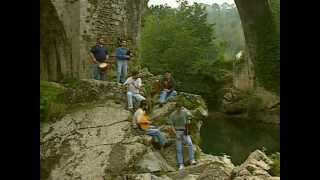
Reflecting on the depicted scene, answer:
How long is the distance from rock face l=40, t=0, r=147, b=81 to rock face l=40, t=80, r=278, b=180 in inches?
148

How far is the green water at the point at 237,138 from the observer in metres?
14.8

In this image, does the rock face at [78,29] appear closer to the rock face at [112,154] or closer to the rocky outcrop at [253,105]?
the rock face at [112,154]

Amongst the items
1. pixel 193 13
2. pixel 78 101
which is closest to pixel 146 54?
pixel 193 13

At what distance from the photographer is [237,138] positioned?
55.7ft

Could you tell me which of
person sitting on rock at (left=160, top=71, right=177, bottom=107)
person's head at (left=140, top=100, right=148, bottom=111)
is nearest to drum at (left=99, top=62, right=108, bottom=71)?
person sitting on rock at (left=160, top=71, right=177, bottom=107)

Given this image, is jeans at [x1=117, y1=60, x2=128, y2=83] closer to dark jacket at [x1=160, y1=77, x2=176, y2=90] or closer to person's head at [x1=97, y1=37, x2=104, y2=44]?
dark jacket at [x1=160, y1=77, x2=176, y2=90]

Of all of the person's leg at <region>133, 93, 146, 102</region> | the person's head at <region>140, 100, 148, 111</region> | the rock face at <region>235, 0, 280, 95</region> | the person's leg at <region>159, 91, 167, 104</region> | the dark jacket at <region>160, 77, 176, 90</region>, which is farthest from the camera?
the rock face at <region>235, 0, 280, 95</region>

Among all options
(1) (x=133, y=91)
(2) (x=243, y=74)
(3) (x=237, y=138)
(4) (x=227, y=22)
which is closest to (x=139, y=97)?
(1) (x=133, y=91)

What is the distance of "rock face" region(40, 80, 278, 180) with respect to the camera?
306 inches

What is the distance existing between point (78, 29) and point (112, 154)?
207 inches

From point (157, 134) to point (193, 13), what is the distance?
18.6 metres

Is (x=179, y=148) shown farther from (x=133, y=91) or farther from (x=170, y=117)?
(x=133, y=91)

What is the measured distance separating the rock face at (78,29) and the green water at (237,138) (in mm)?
4178

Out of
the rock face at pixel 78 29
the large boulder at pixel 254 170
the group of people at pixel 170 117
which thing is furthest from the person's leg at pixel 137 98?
the rock face at pixel 78 29
